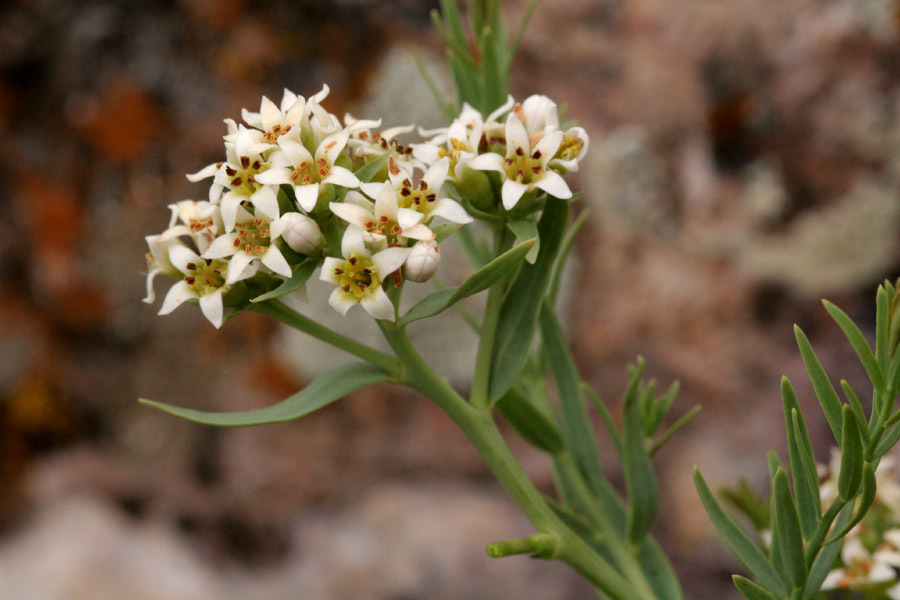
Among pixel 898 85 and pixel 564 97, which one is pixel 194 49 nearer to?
pixel 564 97

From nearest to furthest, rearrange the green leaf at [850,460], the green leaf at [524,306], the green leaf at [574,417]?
the green leaf at [850,460] < the green leaf at [524,306] < the green leaf at [574,417]

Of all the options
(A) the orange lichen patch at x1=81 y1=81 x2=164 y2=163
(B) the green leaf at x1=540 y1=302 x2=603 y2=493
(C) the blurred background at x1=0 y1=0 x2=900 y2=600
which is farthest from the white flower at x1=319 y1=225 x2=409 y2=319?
(A) the orange lichen patch at x1=81 y1=81 x2=164 y2=163

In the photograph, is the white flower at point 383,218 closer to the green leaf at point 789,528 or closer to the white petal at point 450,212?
the white petal at point 450,212

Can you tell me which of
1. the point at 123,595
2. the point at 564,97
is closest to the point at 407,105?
the point at 564,97

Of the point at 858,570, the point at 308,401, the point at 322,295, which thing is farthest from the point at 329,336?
the point at 322,295

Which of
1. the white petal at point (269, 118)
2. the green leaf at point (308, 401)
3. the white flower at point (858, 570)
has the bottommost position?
the white flower at point (858, 570)

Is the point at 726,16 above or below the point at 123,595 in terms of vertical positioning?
above

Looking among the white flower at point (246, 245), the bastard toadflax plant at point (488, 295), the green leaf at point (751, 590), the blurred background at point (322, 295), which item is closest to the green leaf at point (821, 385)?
the bastard toadflax plant at point (488, 295)
